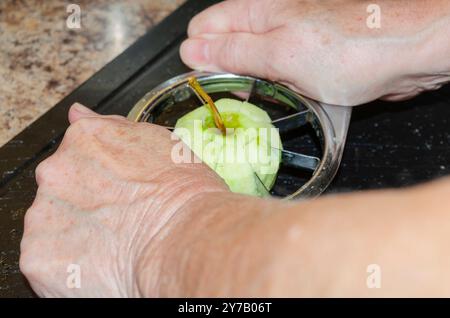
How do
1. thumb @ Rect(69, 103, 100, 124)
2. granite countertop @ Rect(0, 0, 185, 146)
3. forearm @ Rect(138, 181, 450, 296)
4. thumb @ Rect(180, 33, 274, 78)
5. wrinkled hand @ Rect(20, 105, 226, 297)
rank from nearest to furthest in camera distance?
forearm @ Rect(138, 181, 450, 296) → wrinkled hand @ Rect(20, 105, 226, 297) → thumb @ Rect(69, 103, 100, 124) → thumb @ Rect(180, 33, 274, 78) → granite countertop @ Rect(0, 0, 185, 146)

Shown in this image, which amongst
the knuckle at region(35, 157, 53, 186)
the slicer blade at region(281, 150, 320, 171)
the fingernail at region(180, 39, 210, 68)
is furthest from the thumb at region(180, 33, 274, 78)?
the knuckle at region(35, 157, 53, 186)

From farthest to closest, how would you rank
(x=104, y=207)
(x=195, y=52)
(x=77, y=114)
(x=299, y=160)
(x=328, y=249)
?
1. (x=195, y=52)
2. (x=299, y=160)
3. (x=77, y=114)
4. (x=104, y=207)
5. (x=328, y=249)

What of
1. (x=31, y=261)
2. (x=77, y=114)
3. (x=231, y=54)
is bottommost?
(x=31, y=261)

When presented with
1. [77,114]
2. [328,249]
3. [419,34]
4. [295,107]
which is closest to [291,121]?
[295,107]

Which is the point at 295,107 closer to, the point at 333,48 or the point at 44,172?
the point at 333,48

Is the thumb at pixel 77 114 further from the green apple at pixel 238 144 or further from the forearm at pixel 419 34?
the forearm at pixel 419 34

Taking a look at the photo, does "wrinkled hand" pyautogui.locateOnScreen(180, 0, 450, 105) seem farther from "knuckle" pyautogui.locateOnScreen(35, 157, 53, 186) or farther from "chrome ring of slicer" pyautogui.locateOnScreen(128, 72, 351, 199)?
"knuckle" pyautogui.locateOnScreen(35, 157, 53, 186)
